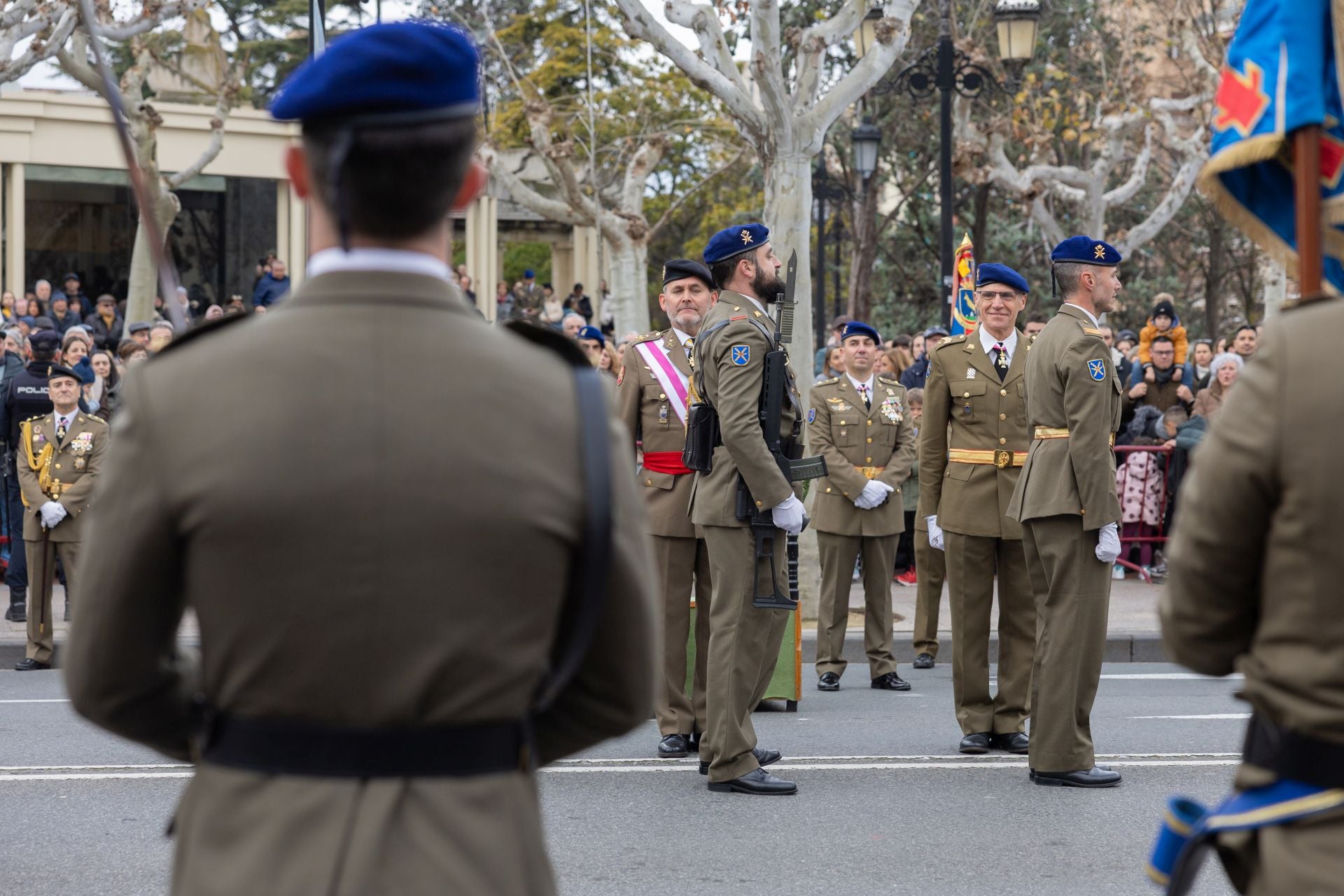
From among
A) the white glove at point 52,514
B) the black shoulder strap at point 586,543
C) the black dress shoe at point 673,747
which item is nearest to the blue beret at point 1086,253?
the black dress shoe at point 673,747

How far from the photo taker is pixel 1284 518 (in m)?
2.42

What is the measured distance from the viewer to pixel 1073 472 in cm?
700

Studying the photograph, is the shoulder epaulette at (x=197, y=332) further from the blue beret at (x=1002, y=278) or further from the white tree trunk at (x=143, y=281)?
the white tree trunk at (x=143, y=281)

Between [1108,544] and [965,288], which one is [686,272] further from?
[965,288]

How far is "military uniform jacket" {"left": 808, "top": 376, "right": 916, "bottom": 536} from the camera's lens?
1085 cm

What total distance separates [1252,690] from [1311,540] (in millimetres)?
256

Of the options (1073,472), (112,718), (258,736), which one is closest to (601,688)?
(258,736)

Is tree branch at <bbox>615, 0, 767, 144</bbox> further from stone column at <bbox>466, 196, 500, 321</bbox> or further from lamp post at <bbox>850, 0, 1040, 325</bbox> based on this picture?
stone column at <bbox>466, 196, 500, 321</bbox>

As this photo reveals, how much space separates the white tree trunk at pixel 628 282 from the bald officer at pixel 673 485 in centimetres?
1811

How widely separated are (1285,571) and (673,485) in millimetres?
5526

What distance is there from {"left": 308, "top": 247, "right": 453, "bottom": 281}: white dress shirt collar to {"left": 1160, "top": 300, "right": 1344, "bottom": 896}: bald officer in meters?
1.13

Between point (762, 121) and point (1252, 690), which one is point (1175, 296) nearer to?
point (762, 121)

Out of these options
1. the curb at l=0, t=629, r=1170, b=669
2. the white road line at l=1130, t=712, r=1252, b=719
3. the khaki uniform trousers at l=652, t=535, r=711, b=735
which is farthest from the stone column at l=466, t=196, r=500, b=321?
the khaki uniform trousers at l=652, t=535, r=711, b=735

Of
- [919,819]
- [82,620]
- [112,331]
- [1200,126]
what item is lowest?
[919,819]
